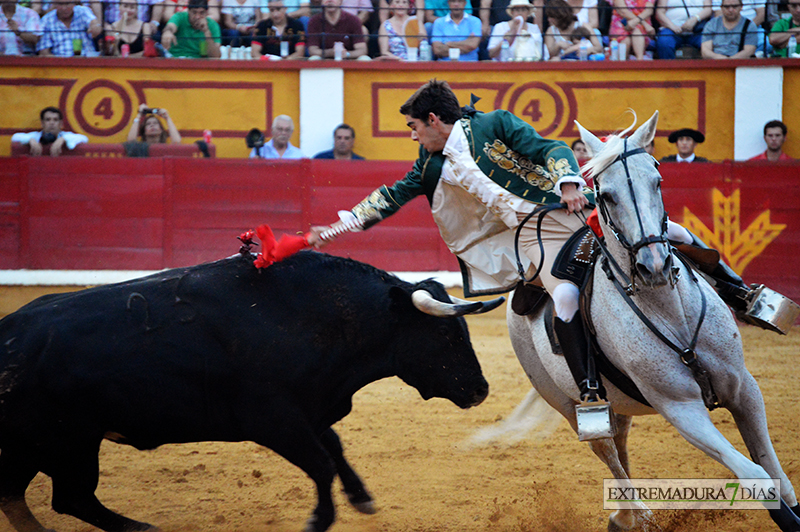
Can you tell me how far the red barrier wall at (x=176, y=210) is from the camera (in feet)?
27.2

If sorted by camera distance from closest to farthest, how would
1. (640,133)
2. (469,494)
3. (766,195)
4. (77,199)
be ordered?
(640,133)
(469,494)
(766,195)
(77,199)

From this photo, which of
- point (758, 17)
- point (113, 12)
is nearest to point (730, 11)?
point (758, 17)

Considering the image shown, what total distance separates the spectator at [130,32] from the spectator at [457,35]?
129 inches

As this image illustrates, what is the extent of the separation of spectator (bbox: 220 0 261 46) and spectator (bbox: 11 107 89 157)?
2035 mm

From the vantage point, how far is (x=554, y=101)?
8.74 meters

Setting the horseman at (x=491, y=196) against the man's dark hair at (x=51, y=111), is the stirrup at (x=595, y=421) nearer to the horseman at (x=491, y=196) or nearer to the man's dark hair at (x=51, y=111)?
the horseman at (x=491, y=196)

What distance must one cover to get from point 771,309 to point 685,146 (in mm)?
5822

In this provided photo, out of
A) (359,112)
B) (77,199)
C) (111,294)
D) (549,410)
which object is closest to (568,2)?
(359,112)

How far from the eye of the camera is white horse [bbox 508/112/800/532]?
2.21 m

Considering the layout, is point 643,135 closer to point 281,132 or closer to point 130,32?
point 281,132

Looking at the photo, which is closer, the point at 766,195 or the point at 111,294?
the point at 111,294

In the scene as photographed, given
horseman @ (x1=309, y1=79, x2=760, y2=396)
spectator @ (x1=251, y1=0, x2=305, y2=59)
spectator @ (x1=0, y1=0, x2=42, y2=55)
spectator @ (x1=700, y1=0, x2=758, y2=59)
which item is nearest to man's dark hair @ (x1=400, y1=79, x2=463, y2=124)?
horseman @ (x1=309, y1=79, x2=760, y2=396)

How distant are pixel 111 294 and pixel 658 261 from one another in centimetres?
201

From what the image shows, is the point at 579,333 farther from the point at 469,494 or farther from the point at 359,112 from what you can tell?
the point at 359,112
